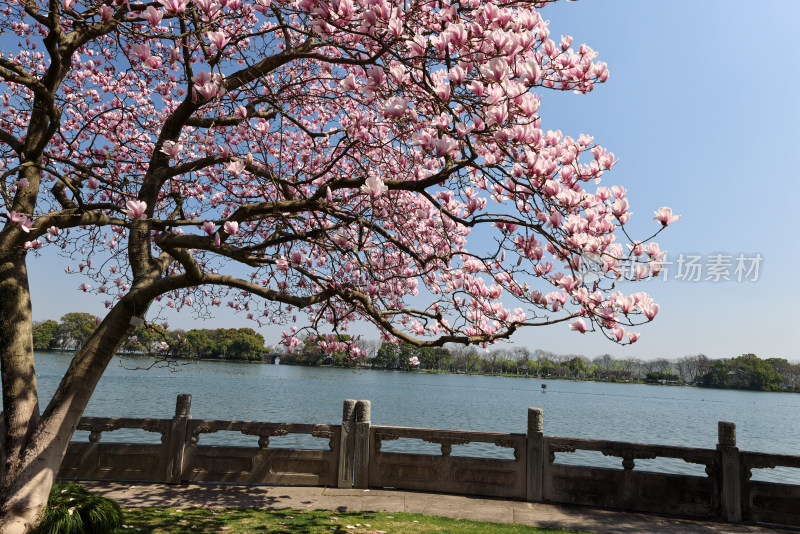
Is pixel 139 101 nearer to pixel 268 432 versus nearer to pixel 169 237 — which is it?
pixel 169 237

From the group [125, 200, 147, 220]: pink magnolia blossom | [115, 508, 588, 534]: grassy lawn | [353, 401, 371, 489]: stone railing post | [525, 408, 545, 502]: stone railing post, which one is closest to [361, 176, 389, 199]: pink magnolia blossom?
[125, 200, 147, 220]: pink magnolia blossom

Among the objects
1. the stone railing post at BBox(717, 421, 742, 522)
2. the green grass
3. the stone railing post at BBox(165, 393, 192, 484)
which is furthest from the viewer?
the stone railing post at BBox(165, 393, 192, 484)

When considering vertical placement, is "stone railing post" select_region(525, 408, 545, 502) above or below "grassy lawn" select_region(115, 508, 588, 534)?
above

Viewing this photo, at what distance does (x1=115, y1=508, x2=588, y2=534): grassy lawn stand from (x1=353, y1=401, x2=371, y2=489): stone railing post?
1486mm

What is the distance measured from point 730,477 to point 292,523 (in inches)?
293

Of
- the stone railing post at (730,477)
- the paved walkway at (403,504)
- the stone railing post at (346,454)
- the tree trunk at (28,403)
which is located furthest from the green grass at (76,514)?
the stone railing post at (730,477)

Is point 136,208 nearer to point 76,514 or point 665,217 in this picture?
point 76,514

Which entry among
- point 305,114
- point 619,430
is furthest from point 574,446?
point 619,430

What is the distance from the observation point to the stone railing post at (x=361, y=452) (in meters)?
9.51

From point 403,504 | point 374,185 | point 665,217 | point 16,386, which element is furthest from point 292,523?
point 665,217

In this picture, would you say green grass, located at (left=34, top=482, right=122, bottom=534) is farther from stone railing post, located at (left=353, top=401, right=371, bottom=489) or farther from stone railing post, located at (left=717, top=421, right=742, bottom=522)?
stone railing post, located at (left=717, top=421, right=742, bottom=522)

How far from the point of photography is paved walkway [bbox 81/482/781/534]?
26.5 ft

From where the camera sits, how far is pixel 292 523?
7.35 metres

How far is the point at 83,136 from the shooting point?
387 inches
